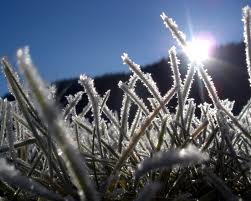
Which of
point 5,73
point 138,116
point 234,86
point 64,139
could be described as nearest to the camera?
point 64,139

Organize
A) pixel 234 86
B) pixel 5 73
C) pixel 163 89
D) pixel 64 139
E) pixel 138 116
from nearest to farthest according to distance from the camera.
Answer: pixel 64 139 < pixel 5 73 < pixel 138 116 < pixel 234 86 < pixel 163 89

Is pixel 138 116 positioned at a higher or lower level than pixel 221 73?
lower

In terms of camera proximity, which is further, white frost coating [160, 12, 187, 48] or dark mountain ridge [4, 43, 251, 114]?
dark mountain ridge [4, 43, 251, 114]

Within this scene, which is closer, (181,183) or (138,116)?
(181,183)

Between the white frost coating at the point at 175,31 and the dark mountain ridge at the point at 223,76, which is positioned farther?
the dark mountain ridge at the point at 223,76

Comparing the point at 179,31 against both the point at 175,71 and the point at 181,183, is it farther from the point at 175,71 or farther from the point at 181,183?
the point at 181,183

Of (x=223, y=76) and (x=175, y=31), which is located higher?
(x=223, y=76)

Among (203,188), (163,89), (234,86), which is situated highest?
(163,89)

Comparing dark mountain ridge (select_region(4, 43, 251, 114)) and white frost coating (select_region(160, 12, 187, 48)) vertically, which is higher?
dark mountain ridge (select_region(4, 43, 251, 114))

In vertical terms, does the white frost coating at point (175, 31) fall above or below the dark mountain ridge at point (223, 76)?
below

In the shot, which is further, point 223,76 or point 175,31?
point 223,76

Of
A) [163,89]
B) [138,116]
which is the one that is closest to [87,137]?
[138,116]
